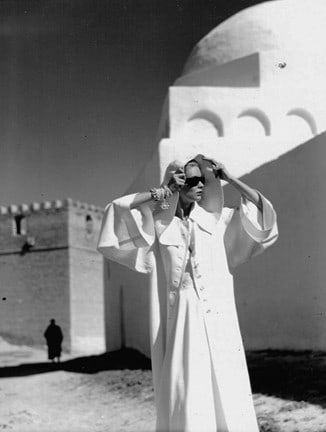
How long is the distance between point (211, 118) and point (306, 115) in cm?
168

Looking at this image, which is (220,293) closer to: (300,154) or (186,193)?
(186,193)

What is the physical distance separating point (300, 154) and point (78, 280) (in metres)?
17.9

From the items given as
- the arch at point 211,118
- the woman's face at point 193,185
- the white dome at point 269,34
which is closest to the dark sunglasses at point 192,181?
the woman's face at point 193,185

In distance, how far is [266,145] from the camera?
449 inches

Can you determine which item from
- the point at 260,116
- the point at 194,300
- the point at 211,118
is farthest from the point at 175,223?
the point at 260,116

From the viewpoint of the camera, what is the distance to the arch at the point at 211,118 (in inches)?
473

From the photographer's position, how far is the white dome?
13.2 m

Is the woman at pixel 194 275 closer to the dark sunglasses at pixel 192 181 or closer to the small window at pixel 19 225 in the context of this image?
the dark sunglasses at pixel 192 181

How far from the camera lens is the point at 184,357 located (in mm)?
3805

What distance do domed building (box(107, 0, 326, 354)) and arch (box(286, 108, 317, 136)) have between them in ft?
0.07

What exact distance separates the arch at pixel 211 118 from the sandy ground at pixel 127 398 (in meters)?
3.92

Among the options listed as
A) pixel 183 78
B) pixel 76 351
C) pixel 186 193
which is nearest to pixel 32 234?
pixel 76 351

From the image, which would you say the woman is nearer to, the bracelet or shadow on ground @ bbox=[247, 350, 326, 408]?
the bracelet

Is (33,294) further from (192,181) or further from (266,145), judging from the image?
(192,181)
